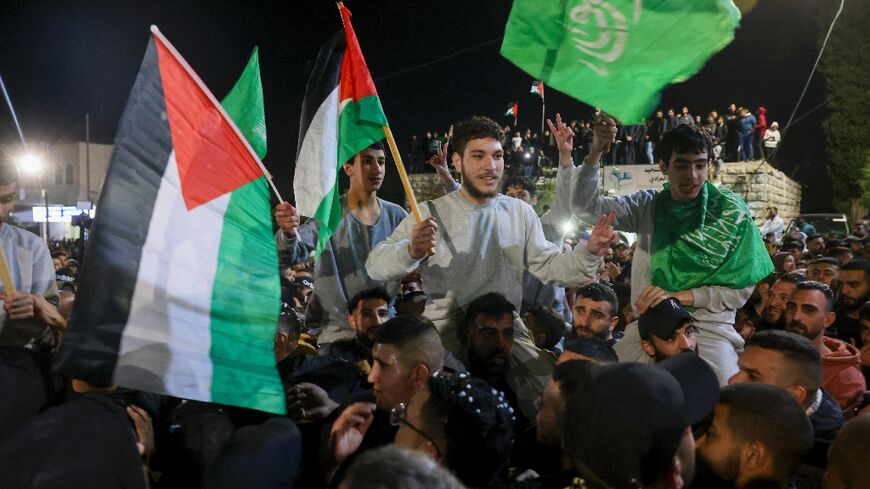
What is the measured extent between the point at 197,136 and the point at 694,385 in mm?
2089

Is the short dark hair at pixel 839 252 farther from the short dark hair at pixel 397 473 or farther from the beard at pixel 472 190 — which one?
the short dark hair at pixel 397 473

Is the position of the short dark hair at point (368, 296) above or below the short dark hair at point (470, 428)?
above

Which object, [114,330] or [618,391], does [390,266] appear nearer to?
[114,330]

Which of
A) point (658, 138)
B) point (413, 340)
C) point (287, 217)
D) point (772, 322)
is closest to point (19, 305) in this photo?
point (287, 217)

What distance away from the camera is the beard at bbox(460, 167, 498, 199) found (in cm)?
405

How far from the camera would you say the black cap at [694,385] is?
2.20m

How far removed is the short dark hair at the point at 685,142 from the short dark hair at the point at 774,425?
1.90 meters

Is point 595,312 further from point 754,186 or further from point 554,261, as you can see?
point 754,186

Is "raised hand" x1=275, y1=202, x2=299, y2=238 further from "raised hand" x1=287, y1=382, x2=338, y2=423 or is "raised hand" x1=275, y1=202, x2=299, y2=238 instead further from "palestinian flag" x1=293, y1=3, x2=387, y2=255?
"raised hand" x1=287, y1=382, x2=338, y2=423

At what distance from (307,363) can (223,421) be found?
108 cm

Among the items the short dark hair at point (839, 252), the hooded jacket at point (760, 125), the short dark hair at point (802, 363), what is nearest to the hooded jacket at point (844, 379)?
the short dark hair at point (802, 363)

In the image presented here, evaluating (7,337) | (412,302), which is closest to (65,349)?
(7,337)

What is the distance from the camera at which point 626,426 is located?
1966 mm

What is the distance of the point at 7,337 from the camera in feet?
12.4
